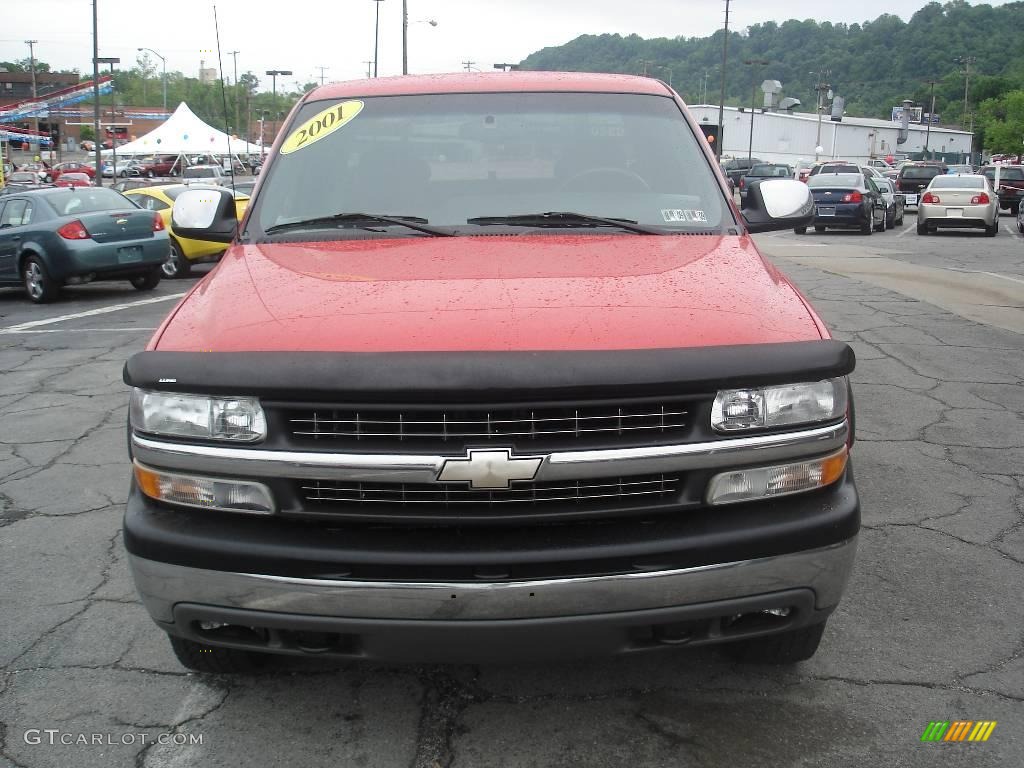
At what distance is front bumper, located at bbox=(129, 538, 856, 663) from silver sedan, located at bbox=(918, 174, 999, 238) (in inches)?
911

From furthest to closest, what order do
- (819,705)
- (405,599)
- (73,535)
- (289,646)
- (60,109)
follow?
1. (60,109)
2. (73,535)
3. (819,705)
4. (289,646)
5. (405,599)

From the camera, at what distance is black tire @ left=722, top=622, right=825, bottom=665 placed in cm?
294

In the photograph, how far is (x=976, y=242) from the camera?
21.6m

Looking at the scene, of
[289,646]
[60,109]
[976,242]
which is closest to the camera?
[289,646]

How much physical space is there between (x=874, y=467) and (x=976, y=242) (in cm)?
1870

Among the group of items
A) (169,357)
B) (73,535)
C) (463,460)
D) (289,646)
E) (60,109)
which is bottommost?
(73,535)

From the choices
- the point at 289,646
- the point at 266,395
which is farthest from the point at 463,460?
the point at 289,646

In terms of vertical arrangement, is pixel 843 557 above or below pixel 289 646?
above

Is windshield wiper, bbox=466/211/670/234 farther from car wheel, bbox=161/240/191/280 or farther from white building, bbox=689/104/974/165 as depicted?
white building, bbox=689/104/974/165

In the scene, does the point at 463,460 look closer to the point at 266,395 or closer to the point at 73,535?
the point at 266,395

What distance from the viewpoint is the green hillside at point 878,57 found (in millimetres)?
119000

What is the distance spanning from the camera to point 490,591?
7.48 ft

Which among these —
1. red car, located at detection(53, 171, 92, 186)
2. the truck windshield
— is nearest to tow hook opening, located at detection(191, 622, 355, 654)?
the truck windshield

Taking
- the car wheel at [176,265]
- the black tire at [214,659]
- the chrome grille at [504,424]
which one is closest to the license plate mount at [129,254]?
the car wheel at [176,265]
